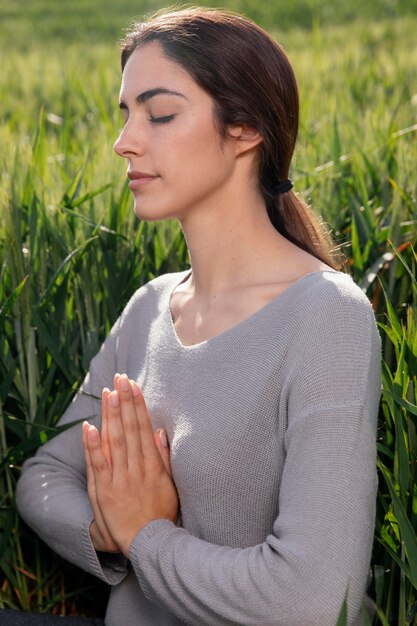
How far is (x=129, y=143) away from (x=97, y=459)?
0.42 metres

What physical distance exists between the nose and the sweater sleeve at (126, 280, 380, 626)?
0.35m

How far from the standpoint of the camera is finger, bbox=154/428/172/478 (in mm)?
1359

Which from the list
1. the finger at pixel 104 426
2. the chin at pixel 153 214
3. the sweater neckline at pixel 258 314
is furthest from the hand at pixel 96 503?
the chin at pixel 153 214

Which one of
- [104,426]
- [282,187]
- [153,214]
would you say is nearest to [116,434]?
[104,426]

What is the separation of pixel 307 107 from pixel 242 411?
216cm

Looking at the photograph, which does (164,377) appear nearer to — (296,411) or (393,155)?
(296,411)

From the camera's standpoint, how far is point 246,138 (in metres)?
1.41

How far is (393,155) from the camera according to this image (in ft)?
7.91

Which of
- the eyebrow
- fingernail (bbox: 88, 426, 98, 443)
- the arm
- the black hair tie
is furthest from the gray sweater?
the eyebrow

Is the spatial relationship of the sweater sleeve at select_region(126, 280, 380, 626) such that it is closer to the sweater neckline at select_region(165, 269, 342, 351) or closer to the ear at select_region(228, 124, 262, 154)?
the sweater neckline at select_region(165, 269, 342, 351)

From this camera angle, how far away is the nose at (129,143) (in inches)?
54.6

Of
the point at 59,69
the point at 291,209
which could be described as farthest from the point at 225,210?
the point at 59,69

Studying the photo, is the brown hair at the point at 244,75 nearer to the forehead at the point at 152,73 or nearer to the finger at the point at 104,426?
the forehead at the point at 152,73

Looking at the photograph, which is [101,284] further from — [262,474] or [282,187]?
[262,474]
